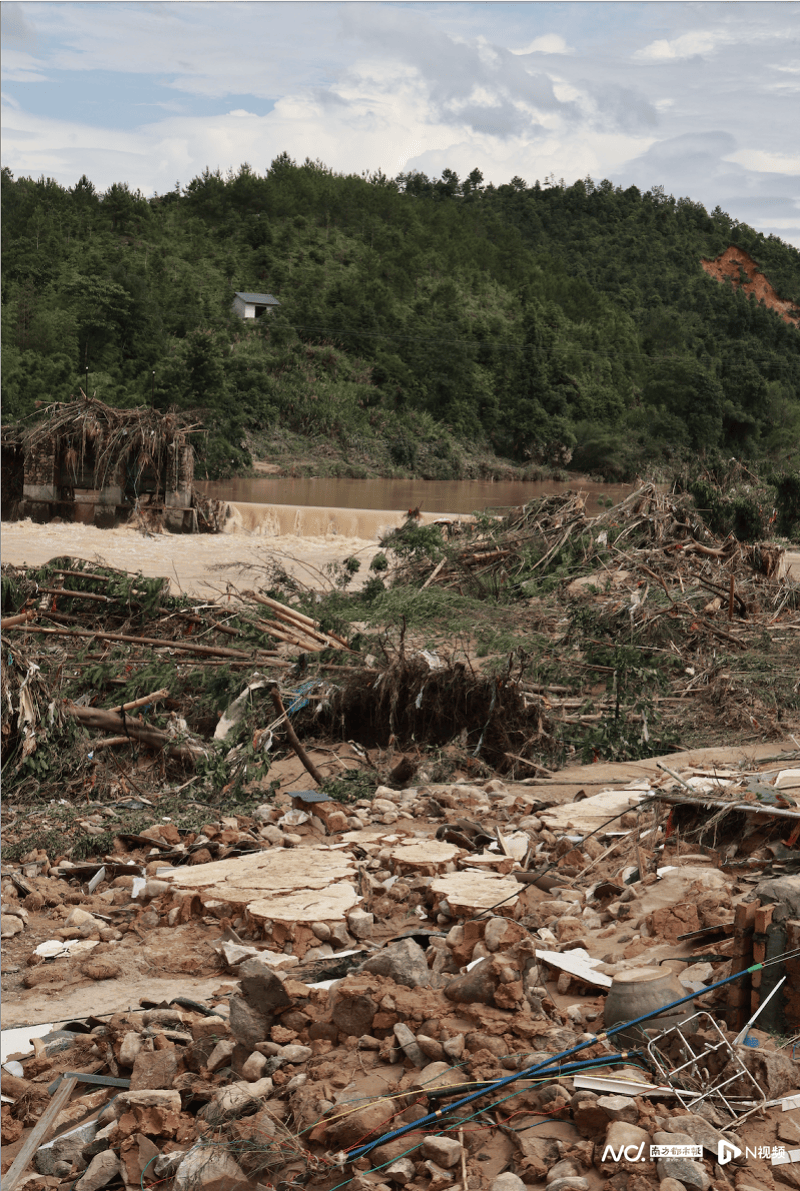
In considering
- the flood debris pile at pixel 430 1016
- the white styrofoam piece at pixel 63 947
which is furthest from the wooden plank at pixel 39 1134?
the white styrofoam piece at pixel 63 947

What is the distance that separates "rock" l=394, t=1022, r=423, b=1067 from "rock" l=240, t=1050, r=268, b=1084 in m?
0.39

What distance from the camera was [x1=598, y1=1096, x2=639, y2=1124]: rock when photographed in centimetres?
251

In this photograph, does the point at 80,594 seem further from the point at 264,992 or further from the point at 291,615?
the point at 264,992

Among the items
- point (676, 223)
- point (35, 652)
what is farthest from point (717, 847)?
point (676, 223)

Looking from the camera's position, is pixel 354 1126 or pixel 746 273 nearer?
pixel 354 1126

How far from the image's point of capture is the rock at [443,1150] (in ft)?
8.04

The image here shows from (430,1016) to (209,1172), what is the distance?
2.58 feet

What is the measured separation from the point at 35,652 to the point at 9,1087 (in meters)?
5.66

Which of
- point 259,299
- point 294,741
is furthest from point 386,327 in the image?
point 294,741

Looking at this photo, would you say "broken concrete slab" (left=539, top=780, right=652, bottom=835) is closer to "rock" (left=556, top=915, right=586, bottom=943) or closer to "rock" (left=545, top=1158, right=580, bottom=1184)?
"rock" (left=556, top=915, right=586, bottom=943)

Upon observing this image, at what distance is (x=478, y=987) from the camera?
3.15m

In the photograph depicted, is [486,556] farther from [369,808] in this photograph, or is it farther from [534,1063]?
[534,1063]

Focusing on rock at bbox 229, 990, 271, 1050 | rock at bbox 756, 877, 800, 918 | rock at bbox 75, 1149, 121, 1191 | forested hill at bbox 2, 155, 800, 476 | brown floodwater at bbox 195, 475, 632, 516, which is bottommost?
rock at bbox 75, 1149, 121, 1191

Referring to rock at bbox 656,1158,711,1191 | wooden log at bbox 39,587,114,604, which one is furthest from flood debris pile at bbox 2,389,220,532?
rock at bbox 656,1158,711,1191
